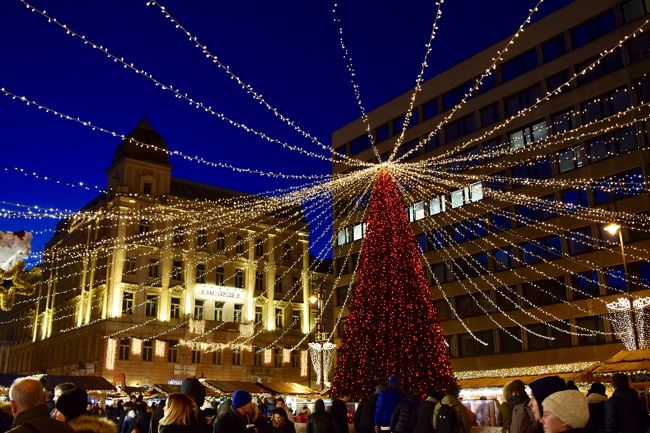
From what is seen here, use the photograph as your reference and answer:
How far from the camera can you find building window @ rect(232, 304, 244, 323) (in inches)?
→ 1946

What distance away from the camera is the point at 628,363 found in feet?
61.9

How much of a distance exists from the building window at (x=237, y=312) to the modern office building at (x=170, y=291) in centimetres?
9

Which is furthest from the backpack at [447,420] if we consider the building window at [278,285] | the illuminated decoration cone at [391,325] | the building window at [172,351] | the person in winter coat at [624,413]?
the building window at [278,285]

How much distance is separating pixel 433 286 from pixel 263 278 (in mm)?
17226

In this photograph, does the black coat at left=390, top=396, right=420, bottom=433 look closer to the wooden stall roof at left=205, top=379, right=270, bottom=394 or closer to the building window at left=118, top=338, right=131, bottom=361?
the wooden stall roof at left=205, top=379, right=270, bottom=394

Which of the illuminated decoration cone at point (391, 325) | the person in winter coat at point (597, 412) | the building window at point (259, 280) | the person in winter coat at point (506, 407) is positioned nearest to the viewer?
the person in winter coat at point (597, 412)

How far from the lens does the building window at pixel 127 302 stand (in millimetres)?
44000

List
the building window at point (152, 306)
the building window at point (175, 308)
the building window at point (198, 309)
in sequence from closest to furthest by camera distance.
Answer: the building window at point (152, 306) → the building window at point (175, 308) → the building window at point (198, 309)

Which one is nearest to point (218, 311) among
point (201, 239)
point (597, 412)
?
point (201, 239)

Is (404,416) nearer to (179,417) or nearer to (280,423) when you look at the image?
(280,423)

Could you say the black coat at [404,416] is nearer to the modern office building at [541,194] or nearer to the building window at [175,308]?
the modern office building at [541,194]

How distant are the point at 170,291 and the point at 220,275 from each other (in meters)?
4.57

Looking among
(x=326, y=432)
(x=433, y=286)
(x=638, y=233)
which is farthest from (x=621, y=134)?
(x=326, y=432)

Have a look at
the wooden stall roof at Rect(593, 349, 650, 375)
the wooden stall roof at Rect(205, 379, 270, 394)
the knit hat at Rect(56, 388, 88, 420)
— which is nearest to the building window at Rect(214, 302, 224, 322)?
the wooden stall roof at Rect(205, 379, 270, 394)
